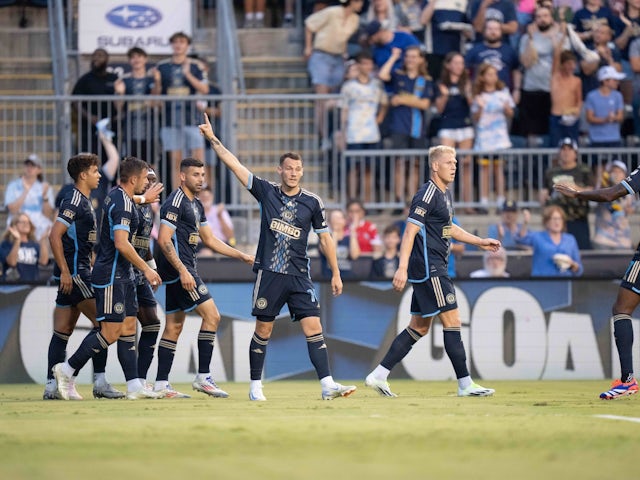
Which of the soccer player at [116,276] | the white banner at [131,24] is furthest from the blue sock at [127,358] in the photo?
the white banner at [131,24]

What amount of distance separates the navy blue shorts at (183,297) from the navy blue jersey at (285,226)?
1122 millimetres

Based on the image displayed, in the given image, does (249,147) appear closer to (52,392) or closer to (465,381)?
(52,392)

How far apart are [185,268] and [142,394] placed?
4.30 feet

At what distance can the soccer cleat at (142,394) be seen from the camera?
12.9 m

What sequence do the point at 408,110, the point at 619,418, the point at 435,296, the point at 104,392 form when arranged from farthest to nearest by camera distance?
1. the point at 408,110
2. the point at 104,392
3. the point at 435,296
4. the point at 619,418

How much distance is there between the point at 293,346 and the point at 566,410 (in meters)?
7.36

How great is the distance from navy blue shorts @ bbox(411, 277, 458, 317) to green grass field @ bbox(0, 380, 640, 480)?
0.90 metres

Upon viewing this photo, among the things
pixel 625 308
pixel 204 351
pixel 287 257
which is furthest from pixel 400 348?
pixel 625 308

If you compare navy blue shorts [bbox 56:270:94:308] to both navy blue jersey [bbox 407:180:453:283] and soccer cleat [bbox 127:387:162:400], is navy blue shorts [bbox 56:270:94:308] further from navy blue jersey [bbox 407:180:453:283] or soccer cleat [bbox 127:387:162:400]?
navy blue jersey [bbox 407:180:453:283]

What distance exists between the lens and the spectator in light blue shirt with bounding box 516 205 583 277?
60.0ft

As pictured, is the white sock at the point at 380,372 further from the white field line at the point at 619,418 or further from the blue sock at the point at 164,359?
the white field line at the point at 619,418

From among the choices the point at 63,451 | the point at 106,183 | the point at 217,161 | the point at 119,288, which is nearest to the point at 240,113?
the point at 217,161

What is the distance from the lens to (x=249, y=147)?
68.7 feet

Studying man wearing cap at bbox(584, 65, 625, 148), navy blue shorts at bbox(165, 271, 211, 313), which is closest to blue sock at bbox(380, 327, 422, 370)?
navy blue shorts at bbox(165, 271, 211, 313)
